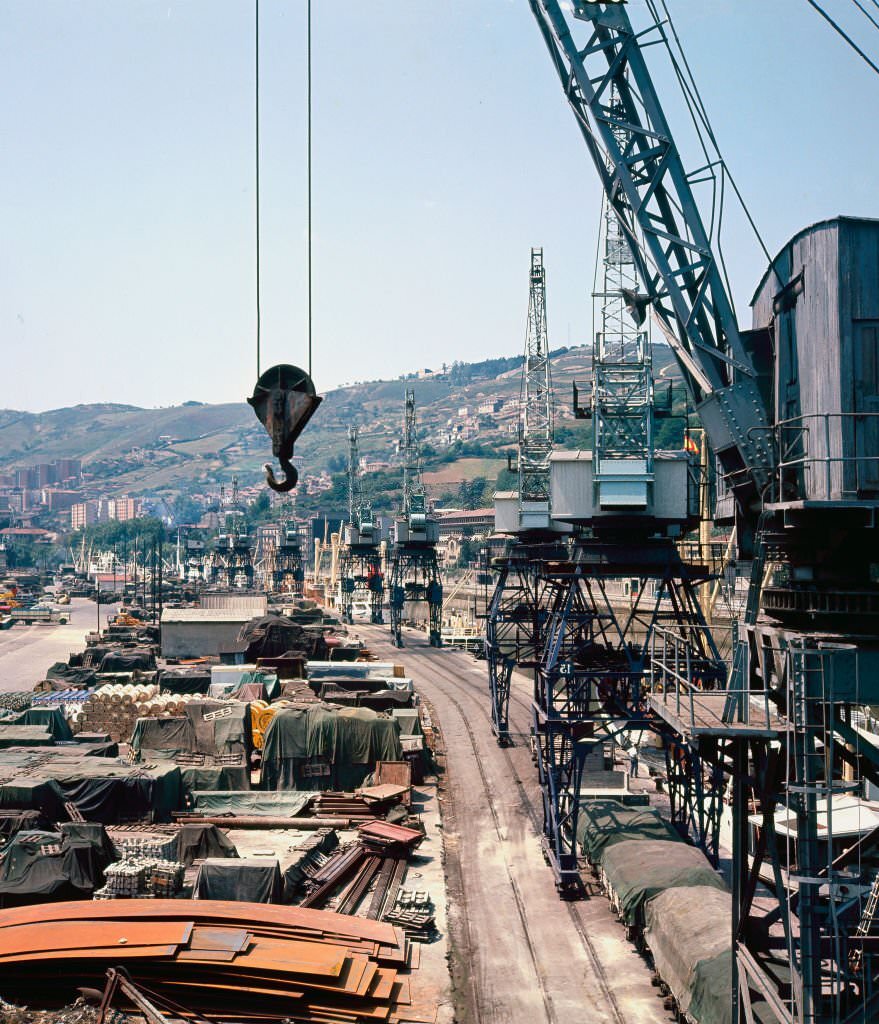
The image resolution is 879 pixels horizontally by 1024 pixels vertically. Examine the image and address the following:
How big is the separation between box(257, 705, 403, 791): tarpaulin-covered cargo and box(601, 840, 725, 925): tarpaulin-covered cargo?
546 inches

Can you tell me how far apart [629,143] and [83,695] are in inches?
1835

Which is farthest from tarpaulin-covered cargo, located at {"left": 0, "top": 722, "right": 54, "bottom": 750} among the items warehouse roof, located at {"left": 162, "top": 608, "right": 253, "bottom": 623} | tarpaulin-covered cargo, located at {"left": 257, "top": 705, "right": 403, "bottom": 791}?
warehouse roof, located at {"left": 162, "top": 608, "right": 253, "bottom": 623}

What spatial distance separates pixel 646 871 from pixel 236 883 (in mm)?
9902

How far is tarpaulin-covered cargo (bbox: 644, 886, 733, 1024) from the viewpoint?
18.5m

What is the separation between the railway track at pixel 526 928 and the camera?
73.7 ft

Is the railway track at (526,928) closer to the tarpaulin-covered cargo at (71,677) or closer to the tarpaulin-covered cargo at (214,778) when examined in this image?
the tarpaulin-covered cargo at (214,778)

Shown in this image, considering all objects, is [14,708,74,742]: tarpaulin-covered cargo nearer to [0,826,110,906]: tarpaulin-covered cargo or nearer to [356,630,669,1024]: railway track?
[356,630,669,1024]: railway track

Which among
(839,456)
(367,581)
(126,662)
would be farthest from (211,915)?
(367,581)

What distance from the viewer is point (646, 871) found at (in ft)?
85.3

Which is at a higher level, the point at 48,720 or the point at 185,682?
the point at 48,720

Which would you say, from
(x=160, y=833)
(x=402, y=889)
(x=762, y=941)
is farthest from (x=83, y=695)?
(x=762, y=941)

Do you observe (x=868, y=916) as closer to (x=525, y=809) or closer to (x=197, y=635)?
(x=525, y=809)

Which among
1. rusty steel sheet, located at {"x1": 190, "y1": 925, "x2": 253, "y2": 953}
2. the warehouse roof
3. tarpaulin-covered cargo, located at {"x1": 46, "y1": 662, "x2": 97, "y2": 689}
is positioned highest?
the warehouse roof

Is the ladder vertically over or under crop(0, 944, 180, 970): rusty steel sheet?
over
